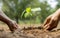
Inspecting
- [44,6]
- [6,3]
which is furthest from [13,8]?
[44,6]

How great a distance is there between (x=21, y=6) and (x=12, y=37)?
5.14 metres

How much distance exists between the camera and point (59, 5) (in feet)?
25.4

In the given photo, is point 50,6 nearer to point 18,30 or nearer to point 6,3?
point 6,3

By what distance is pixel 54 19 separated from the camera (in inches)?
78.8

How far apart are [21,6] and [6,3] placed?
2.76ft

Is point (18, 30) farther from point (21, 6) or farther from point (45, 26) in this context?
point (21, 6)

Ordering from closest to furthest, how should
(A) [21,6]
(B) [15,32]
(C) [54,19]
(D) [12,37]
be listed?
(D) [12,37], (B) [15,32], (C) [54,19], (A) [21,6]

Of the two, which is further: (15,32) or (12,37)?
(15,32)

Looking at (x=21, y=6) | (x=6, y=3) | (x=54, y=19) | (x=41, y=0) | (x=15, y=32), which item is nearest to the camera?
(x=15, y=32)

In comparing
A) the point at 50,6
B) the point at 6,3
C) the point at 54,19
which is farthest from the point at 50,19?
the point at 50,6

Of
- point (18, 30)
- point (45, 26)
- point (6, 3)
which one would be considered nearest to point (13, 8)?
point (6, 3)

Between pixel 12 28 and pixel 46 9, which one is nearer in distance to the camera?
pixel 12 28

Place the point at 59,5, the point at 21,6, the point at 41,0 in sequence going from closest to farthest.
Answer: the point at 21,6 < the point at 59,5 < the point at 41,0

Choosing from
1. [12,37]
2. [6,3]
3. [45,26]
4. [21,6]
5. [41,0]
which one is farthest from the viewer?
[41,0]
